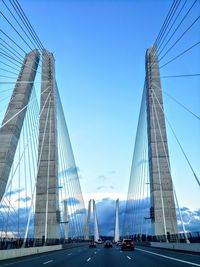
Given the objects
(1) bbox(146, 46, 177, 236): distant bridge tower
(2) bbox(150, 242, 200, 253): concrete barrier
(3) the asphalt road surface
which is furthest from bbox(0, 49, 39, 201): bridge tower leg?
(2) bbox(150, 242, 200, 253): concrete barrier

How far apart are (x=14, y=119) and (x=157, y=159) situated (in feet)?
55.4

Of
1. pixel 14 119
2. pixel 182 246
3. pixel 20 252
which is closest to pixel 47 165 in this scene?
pixel 14 119

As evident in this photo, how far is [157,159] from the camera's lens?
139 feet

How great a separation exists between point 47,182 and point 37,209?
371cm

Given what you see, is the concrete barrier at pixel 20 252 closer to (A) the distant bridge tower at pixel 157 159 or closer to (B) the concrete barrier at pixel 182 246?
(B) the concrete barrier at pixel 182 246

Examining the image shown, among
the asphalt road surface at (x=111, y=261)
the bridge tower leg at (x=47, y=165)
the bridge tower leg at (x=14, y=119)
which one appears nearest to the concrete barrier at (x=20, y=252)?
the asphalt road surface at (x=111, y=261)

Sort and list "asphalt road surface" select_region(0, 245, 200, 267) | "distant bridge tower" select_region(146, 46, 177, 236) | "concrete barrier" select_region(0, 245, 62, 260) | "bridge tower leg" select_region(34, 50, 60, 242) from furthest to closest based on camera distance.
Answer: "distant bridge tower" select_region(146, 46, 177, 236), "bridge tower leg" select_region(34, 50, 60, 242), "concrete barrier" select_region(0, 245, 62, 260), "asphalt road surface" select_region(0, 245, 200, 267)

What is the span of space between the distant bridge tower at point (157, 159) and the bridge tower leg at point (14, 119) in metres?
13.6

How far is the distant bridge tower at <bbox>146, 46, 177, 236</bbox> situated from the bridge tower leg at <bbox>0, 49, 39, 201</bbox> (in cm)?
1359

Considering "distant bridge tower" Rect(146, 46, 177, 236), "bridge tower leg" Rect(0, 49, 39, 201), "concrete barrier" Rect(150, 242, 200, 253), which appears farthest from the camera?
"distant bridge tower" Rect(146, 46, 177, 236)

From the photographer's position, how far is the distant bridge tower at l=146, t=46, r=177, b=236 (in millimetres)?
42000

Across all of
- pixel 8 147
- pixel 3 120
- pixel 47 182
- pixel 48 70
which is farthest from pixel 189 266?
pixel 48 70

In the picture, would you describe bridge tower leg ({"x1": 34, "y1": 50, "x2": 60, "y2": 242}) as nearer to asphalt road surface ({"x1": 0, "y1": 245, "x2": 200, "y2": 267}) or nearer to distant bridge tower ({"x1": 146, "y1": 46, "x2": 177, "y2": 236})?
distant bridge tower ({"x1": 146, "y1": 46, "x2": 177, "y2": 236})

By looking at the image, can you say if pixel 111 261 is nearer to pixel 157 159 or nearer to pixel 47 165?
pixel 47 165
